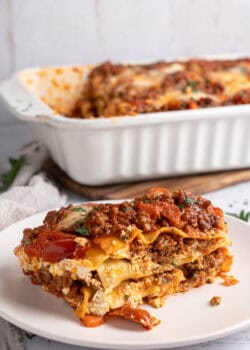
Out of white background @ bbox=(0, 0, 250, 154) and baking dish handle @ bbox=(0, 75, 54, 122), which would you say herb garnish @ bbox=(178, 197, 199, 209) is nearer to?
baking dish handle @ bbox=(0, 75, 54, 122)

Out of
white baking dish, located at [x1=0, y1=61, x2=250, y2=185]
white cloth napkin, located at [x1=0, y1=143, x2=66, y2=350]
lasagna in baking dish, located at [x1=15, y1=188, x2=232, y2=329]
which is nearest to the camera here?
lasagna in baking dish, located at [x1=15, y1=188, x2=232, y2=329]

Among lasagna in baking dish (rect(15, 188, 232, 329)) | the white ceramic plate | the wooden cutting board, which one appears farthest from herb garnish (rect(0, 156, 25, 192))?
lasagna in baking dish (rect(15, 188, 232, 329))

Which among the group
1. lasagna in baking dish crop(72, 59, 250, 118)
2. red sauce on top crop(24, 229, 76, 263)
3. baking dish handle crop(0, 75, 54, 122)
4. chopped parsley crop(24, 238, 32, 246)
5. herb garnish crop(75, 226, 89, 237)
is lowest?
lasagna in baking dish crop(72, 59, 250, 118)

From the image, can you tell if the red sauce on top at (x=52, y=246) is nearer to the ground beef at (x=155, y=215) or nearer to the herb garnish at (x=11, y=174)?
the ground beef at (x=155, y=215)

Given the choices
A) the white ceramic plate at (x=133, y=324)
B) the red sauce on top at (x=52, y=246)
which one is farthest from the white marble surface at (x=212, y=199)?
the red sauce on top at (x=52, y=246)

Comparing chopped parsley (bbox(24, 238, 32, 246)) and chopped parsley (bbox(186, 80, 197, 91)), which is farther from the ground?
chopped parsley (bbox(24, 238, 32, 246))

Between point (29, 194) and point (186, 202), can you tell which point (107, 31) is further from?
point (186, 202)

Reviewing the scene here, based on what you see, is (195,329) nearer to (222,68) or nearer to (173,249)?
(173,249)
